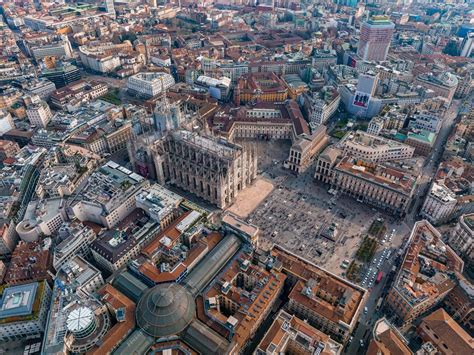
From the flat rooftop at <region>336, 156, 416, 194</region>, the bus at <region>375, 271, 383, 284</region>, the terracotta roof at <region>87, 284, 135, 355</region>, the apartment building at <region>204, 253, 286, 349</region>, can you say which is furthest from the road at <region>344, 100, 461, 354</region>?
the terracotta roof at <region>87, 284, 135, 355</region>

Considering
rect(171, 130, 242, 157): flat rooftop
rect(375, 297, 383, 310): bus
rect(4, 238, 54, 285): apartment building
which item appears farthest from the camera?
rect(171, 130, 242, 157): flat rooftop

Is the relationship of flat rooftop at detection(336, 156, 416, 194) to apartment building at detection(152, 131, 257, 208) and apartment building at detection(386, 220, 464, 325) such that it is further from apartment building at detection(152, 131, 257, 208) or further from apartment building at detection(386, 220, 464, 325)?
apartment building at detection(152, 131, 257, 208)

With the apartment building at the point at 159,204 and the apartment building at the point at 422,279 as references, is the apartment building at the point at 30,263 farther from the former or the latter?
the apartment building at the point at 422,279

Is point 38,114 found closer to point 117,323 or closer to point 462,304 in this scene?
point 117,323

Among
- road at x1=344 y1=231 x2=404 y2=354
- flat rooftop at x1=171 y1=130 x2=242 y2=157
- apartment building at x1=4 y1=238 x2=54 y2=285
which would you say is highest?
flat rooftop at x1=171 y1=130 x2=242 y2=157

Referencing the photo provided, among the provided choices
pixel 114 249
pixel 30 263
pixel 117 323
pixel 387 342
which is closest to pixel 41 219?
pixel 30 263

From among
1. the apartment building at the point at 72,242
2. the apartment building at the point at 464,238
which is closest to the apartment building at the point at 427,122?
the apartment building at the point at 464,238

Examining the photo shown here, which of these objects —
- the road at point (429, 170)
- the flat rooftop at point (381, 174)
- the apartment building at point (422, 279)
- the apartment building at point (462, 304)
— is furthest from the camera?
the road at point (429, 170)
